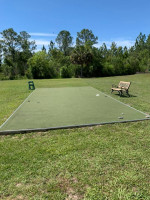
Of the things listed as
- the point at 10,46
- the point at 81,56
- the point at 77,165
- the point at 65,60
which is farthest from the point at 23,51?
the point at 77,165

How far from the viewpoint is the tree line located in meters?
25.8

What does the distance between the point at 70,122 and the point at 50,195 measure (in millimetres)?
2433

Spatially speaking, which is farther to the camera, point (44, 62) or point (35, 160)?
point (44, 62)

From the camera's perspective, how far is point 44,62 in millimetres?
26797

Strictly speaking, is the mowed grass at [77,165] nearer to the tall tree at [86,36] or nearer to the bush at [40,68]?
the bush at [40,68]

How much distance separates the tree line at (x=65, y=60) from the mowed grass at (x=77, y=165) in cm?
2236

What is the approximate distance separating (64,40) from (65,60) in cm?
1374

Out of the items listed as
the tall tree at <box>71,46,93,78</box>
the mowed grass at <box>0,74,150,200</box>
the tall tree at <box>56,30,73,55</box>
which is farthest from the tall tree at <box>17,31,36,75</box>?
the mowed grass at <box>0,74,150,200</box>

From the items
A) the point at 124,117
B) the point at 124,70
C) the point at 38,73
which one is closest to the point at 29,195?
the point at 124,117

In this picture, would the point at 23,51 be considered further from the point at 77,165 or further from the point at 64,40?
the point at 77,165

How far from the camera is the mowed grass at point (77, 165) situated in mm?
1945

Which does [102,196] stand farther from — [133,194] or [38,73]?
[38,73]

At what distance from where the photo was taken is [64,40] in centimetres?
4350

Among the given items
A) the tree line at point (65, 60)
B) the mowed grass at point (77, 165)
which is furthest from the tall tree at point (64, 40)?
the mowed grass at point (77, 165)
